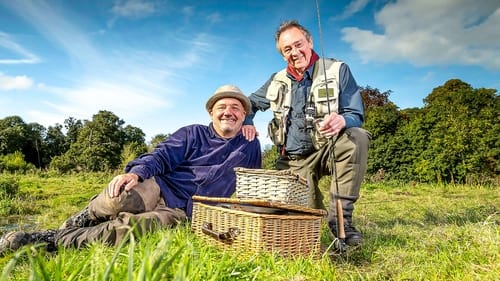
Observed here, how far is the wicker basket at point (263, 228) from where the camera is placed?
2758 mm

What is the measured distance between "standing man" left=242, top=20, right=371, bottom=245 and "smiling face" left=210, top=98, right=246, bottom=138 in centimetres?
13

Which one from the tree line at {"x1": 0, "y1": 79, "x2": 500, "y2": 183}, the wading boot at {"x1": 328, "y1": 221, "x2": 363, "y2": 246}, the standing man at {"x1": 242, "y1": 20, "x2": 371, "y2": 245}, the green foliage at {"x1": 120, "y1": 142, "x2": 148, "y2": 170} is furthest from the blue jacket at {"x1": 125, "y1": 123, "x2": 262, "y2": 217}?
the tree line at {"x1": 0, "y1": 79, "x2": 500, "y2": 183}

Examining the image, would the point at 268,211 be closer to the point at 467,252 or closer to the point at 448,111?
the point at 467,252

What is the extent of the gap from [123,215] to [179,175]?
757 millimetres

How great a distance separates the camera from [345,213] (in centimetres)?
376

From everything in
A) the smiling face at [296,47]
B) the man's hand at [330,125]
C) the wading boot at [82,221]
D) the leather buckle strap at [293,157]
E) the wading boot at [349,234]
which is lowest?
the wading boot at [349,234]

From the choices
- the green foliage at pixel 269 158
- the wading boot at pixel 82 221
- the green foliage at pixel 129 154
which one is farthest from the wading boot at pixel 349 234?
the green foliage at pixel 269 158

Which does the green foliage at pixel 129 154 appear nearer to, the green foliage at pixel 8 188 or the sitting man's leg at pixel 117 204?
the green foliage at pixel 8 188

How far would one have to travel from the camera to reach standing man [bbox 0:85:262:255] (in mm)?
3400

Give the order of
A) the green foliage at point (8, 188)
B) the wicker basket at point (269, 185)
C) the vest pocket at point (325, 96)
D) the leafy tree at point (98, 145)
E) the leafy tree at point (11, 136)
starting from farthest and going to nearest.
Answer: the leafy tree at point (11, 136)
the leafy tree at point (98, 145)
the green foliage at point (8, 188)
the vest pocket at point (325, 96)
the wicker basket at point (269, 185)

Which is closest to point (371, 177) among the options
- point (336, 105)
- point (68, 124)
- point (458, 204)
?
point (458, 204)

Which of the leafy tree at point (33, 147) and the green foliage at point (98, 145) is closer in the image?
the green foliage at point (98, 145)

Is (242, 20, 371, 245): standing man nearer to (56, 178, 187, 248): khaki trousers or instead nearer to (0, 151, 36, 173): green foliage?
(56, 178, 187, 248): khaki trousers

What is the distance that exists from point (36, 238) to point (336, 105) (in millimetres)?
2923
